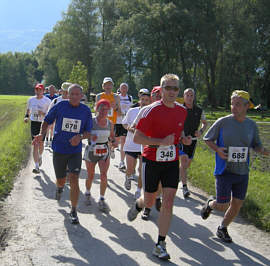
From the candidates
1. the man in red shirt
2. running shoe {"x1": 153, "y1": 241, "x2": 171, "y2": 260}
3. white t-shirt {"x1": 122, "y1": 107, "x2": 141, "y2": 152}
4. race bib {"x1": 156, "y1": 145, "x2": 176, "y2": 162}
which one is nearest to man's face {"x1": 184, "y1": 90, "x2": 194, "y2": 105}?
white t-shirt {"x1": 122, "y1": 107, "x2": 141, "y2": 152}

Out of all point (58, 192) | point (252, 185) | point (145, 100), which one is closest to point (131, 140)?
point (145, 100)

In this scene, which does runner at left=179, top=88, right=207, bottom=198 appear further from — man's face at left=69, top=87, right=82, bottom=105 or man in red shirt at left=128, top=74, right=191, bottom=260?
man in red shirt at left=128, top=74, right=191, bottom=260

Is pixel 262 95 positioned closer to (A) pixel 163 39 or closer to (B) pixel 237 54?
(B) pixel 237 54

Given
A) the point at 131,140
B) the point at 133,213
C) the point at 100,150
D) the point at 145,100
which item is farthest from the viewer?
the point at 131,140

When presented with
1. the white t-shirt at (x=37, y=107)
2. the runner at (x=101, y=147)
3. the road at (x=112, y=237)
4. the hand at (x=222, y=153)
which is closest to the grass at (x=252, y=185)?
the road at (x=112, y=237)

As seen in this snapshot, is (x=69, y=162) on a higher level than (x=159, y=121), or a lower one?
lower

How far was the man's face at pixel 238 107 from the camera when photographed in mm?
4922

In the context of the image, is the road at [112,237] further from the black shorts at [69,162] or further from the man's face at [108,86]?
the man's face at [108,86]

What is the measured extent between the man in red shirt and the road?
44cm

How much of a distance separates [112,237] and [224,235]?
4.98 feet

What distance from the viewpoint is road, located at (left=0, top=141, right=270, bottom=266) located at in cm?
438

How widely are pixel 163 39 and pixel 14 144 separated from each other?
126 ft

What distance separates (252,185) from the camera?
25.0 ft

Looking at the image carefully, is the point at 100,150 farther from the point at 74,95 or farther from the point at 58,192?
the point at 74,95
